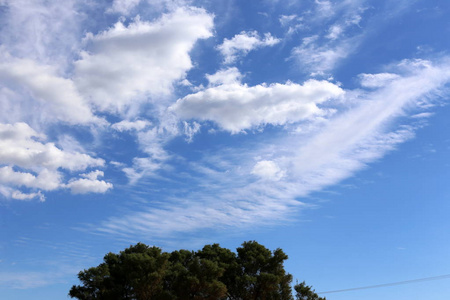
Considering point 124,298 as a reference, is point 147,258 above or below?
above

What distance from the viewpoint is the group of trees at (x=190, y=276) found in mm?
63375

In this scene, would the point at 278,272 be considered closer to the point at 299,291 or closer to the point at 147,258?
the point at 299,291

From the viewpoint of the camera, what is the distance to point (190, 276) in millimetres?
63469

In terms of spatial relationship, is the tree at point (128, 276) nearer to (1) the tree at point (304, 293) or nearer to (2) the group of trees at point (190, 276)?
(2) the group of trees at point (190, 276)

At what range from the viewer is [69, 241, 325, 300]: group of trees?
6338cm

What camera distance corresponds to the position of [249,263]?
7250 cm

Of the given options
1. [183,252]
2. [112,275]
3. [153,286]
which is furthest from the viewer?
[183,252]

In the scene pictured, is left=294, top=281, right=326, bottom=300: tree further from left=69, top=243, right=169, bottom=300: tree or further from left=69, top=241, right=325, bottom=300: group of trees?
left=69, top=243, right=169, bottom=300: tree

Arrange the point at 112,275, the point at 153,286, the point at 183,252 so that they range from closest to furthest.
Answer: the point at 153,286 < the point at 112,275 < the point at 183,252

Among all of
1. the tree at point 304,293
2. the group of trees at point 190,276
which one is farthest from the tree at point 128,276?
the tree at point 304,293

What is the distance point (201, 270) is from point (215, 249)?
440 inches

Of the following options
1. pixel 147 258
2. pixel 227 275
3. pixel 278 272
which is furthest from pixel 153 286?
pixel 278 272

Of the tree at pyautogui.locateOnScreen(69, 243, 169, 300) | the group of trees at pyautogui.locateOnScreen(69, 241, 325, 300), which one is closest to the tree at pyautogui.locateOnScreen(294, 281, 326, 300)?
the group of trees at pyautogui.locateOnScreen(69, 241, 325, 300)

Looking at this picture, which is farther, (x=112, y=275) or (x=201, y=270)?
(x=112, y=275)
